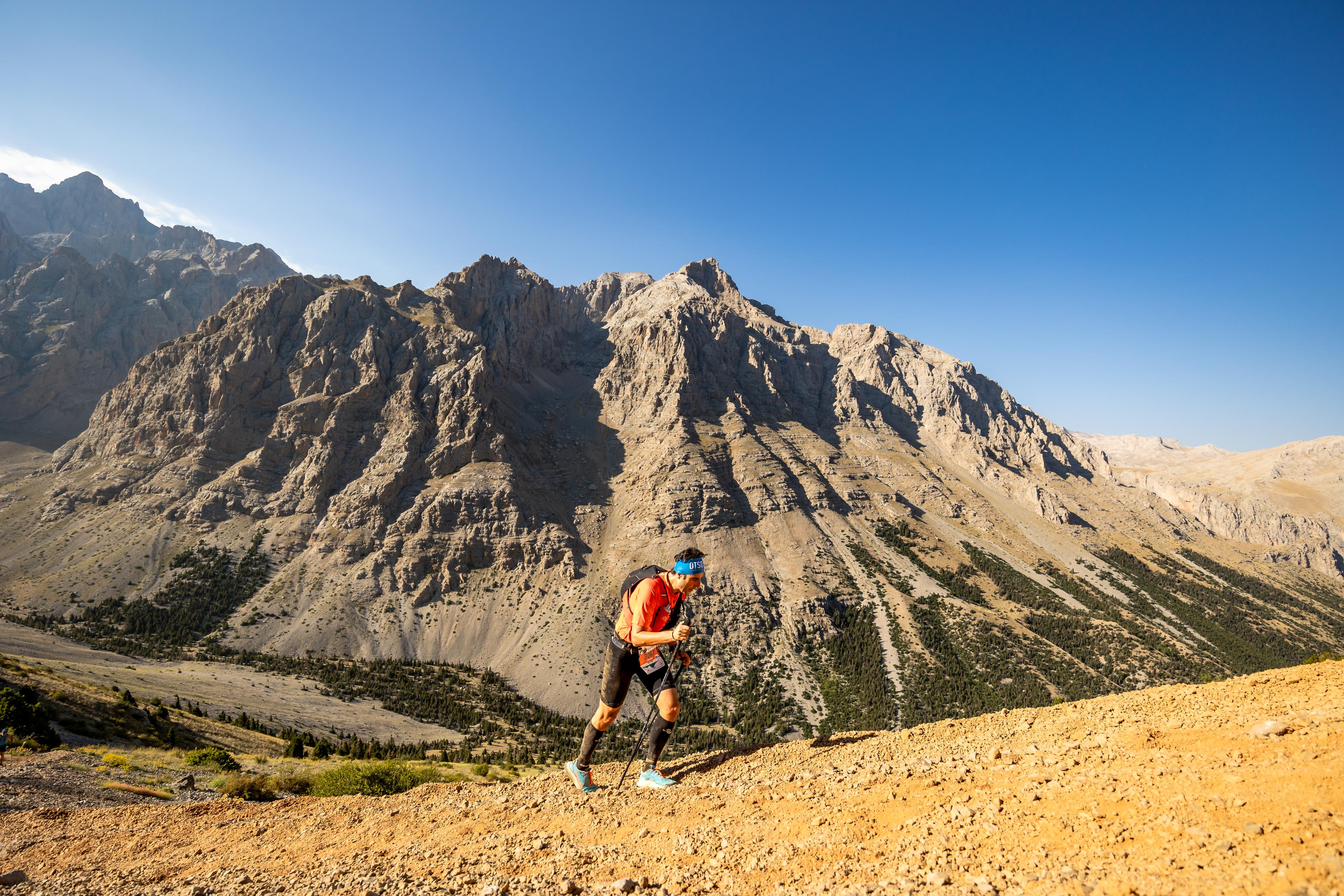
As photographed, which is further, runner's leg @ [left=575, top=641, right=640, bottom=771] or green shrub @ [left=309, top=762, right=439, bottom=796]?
green shrub @ [left=309, top=762, right=439, bottom=796]

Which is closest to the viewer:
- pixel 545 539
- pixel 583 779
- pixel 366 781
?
pixel 583 779

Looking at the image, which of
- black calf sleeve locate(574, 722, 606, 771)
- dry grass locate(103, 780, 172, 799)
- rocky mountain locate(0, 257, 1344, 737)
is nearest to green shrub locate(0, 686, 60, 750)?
dry grass locate(103, 780, 172, 799)

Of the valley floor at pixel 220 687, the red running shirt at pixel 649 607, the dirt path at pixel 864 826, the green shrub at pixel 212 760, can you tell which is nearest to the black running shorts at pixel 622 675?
the red running shirt at pixel 649 607

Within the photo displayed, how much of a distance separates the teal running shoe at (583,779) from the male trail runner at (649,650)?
0.04 feet

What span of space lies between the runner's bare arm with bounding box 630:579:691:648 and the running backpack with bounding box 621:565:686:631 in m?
0.13

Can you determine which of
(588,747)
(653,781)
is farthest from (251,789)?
(653,781)

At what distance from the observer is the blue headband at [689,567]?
958cm

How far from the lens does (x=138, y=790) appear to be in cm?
1411

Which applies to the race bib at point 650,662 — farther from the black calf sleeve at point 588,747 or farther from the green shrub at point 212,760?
the green shrub at point 212,760

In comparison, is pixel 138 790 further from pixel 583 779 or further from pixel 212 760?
pixel 583 779

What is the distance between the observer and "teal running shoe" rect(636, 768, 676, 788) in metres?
9.75

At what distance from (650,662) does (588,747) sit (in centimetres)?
215

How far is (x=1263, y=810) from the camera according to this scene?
5117mm

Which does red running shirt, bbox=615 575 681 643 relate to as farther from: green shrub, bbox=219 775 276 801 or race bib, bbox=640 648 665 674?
green shrub, bbox=219 775 276 801
